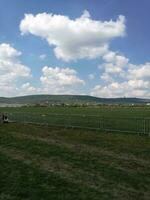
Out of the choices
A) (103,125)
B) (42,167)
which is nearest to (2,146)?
(42,167)

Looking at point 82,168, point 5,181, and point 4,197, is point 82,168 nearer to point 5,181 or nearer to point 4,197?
point 5,181

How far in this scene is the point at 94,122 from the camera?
91.0ft

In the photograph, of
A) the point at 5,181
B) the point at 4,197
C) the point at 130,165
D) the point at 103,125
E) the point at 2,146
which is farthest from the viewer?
the point at 103,125

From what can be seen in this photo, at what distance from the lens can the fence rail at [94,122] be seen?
2348cm

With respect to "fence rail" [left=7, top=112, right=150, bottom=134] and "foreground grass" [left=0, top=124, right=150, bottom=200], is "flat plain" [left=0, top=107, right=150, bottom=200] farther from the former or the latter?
"fence rail" [left=7, top=112, right=150, bottom=134]

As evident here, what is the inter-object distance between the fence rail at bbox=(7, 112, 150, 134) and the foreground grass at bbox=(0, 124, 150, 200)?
7830mm

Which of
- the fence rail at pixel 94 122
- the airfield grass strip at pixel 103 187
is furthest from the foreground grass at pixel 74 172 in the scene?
the fence rail at pixel 94 122

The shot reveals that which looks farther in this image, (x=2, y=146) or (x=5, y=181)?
(x=2, y=146)

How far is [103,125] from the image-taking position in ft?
85.2

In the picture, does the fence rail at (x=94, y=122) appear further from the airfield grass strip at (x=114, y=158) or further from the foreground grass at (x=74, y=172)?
the foreground grass at (x=74, y=172)

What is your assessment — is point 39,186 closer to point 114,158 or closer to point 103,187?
point 103,187

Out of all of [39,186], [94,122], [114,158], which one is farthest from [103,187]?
[94,122]

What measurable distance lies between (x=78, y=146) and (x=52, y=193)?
7.76 metres

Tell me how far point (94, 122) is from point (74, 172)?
1776 centimetres
